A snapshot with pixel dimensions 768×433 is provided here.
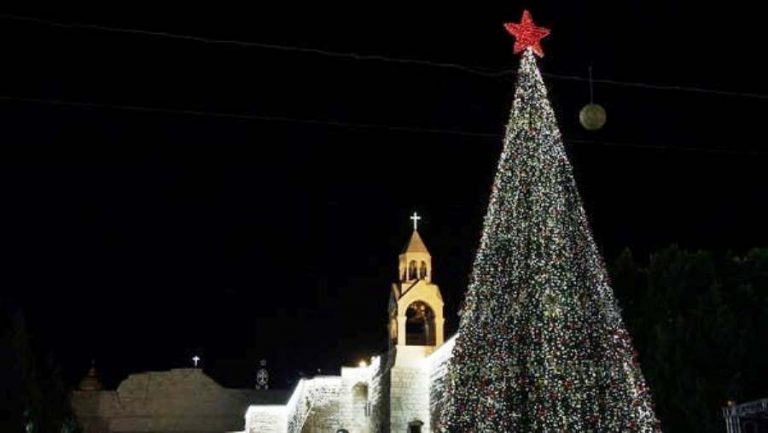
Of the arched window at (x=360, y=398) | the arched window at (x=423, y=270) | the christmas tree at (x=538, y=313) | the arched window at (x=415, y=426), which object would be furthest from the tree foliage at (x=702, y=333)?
the arched window at (x=360, y=398)

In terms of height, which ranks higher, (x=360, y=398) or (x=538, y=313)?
(x=360, y=398)

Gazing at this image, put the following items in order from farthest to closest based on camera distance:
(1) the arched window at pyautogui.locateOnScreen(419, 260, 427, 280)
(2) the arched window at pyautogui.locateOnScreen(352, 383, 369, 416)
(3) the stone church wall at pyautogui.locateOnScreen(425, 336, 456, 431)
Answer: (2) the arched window at pyautogui.locateOnScreen(352, 383, 369, 416) < (1) the arched window at pyautogui.locateOnScreen(419, 260, 427, 280) < (3) the stone church wall at pyautogui.locateOnScreen(425, 336, 456, 431)

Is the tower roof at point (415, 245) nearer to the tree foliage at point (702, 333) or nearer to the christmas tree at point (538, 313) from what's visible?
the tree foliage at point (702, 333)

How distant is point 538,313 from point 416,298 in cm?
1339

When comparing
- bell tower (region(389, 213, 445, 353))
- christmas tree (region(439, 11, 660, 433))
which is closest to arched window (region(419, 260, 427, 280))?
bell tower (region(389, 213, 445, 353))

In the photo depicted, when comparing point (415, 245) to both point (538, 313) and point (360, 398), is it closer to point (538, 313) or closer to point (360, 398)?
point (360, 398)

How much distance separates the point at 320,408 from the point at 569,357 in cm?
1850

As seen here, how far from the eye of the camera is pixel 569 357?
13.2 meters

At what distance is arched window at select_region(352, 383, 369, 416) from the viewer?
31.1 meters

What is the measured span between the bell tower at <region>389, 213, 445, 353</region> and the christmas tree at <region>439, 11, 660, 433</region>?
1242 cm

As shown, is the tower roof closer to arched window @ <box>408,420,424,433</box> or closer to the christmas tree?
arched window @ <box>408,420,424,433</box>

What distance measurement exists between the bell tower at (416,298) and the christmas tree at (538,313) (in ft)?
40.8

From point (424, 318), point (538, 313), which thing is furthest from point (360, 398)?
point (538, 313)

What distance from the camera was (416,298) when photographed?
26.6 meters
